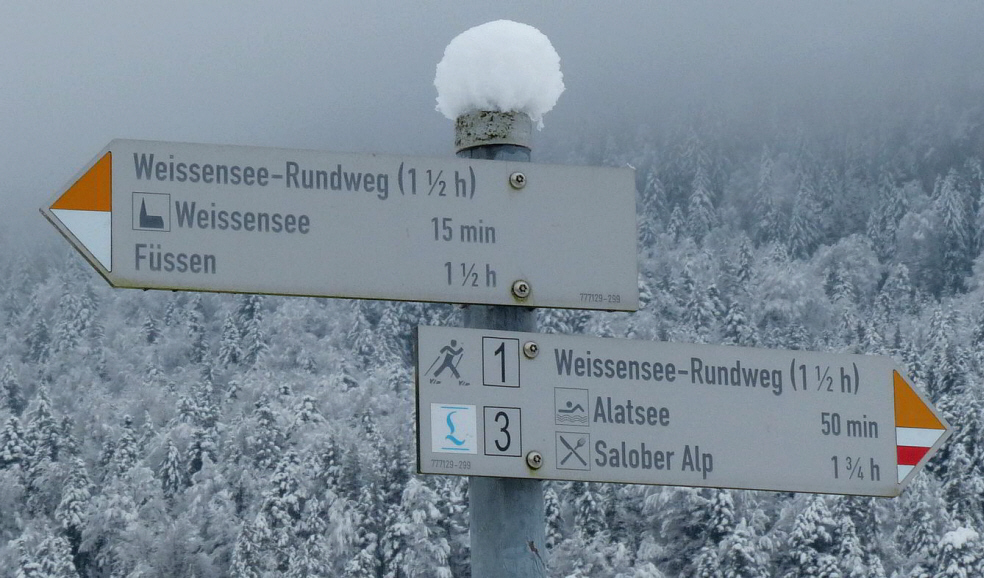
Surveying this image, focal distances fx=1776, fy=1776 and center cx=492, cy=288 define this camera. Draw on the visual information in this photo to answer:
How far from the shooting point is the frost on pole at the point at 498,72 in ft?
15.9

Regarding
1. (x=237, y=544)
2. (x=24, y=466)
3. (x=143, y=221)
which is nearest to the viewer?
(x=143, y=221)

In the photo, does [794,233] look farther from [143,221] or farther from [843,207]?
[143,221]

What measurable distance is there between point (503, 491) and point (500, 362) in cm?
34

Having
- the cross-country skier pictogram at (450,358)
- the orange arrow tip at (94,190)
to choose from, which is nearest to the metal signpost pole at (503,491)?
the cross-country skier pictogram at (450,358)

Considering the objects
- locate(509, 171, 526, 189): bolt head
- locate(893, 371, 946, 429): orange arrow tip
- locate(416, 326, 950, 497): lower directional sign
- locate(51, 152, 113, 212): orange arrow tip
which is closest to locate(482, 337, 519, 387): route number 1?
locate(416, 326, 950, 497): lower directional sign

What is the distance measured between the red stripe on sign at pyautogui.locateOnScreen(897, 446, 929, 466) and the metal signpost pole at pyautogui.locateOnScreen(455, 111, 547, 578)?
113cm

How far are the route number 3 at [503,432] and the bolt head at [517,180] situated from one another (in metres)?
0.61

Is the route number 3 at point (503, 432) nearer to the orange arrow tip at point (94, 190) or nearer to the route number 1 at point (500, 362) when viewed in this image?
the route number 1 at point (500, 362)

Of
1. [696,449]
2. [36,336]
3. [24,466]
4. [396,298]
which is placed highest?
[36,336]

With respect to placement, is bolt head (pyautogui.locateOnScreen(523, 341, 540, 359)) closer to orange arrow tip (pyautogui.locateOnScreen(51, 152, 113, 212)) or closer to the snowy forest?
orange arrow tip (pyautogui.locateOnScreen(51, 152, 113, 212))

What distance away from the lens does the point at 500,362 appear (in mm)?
4707

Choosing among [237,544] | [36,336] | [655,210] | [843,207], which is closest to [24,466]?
[237,544]

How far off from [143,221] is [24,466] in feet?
338

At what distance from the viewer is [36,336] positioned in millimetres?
155750
